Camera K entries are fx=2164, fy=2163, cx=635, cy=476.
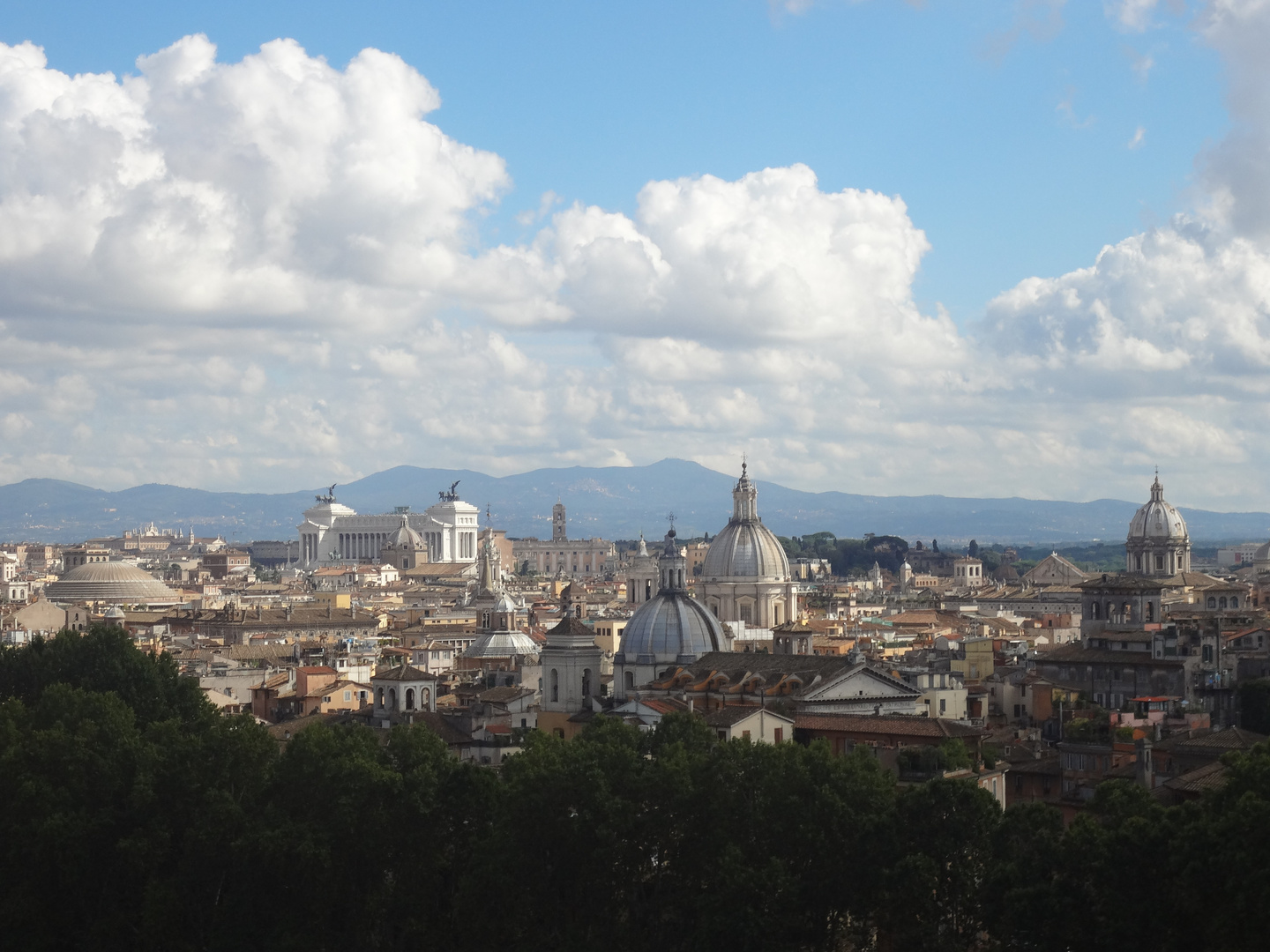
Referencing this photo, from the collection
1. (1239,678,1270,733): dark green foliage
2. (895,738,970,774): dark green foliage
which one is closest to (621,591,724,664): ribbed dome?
(1239,678,1270,733): dark green foliage

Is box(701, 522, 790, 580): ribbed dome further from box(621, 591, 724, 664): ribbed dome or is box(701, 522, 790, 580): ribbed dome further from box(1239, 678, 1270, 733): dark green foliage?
box(1239, 678, 1270, 733): dark green foliage

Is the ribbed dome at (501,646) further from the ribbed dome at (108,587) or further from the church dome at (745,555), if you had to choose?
the ribbed dome at (108,587)

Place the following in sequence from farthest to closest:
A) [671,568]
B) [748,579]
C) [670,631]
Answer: [748,579] → [671,568] → [670,631]

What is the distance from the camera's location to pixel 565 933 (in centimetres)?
3198

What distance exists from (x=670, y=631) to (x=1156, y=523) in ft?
204

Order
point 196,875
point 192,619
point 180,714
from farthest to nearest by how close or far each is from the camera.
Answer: point 192,619, point 180,714, point 196,875

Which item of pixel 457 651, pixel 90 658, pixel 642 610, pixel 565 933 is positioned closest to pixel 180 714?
pixel 90 658

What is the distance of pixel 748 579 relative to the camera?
9544 cm

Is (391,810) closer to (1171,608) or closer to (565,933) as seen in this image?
(565,933)

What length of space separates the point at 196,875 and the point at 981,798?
12.7 metres

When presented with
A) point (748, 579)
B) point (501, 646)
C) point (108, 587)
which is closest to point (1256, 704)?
point (501, 646)

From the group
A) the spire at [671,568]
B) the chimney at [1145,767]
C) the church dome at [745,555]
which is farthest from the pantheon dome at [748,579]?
the chimney at [1145,767]

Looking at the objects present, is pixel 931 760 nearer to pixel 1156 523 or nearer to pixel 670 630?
pixel 670 630

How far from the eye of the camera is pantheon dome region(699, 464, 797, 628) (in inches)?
3745
